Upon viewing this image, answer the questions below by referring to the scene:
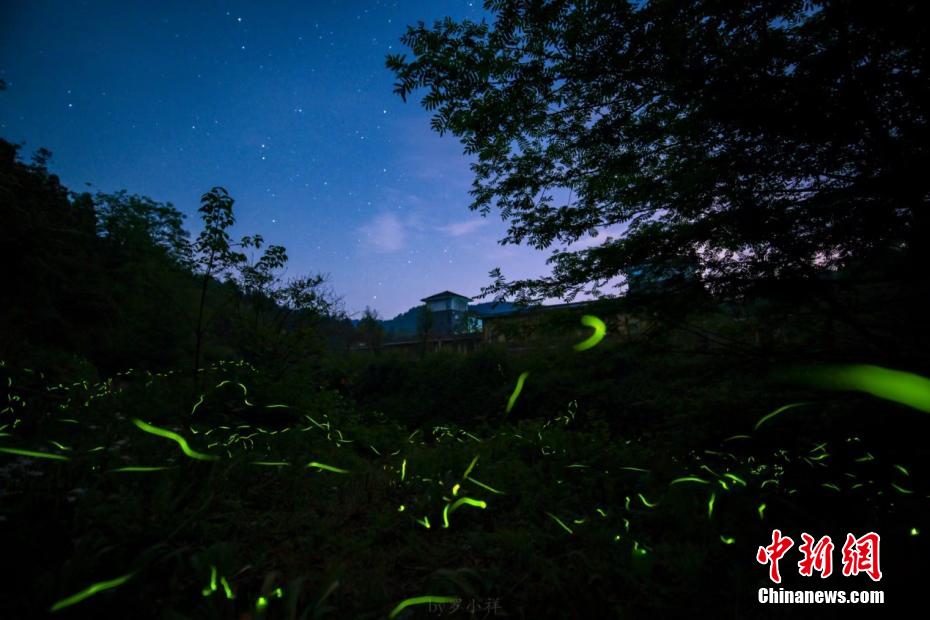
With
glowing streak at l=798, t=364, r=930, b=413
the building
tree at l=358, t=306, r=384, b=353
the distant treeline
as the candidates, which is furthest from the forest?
the building

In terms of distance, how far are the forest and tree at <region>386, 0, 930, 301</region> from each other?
0.07 feet

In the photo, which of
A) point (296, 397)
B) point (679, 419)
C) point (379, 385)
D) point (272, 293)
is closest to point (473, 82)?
point (679, 419)

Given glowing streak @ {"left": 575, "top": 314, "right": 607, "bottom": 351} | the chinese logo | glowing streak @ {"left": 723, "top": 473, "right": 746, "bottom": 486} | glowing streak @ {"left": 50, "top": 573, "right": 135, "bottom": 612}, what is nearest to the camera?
glowing streak @ {"left": 50, "top": 573, "right": 135, "bottom": 612}

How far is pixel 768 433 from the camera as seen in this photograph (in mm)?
4867

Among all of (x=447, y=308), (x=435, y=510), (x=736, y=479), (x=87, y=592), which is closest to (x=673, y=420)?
(x=736, y=479)

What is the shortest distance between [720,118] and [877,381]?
2446 millimetres

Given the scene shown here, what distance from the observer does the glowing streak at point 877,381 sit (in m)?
2.62

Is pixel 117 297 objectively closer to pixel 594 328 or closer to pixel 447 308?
pixel 594 328

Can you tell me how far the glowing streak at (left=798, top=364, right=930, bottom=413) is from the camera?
8.61 feet

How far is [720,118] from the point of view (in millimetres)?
2879

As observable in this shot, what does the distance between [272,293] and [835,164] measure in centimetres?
1080

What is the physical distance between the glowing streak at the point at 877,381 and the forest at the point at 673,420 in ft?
0.06

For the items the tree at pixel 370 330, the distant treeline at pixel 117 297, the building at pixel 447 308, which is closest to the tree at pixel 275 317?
the distant treeline at pixel 117 297

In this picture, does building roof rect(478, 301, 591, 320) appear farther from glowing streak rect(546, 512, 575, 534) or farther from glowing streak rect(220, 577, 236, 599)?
glowing streak rect(220, 577, 236, 599)
